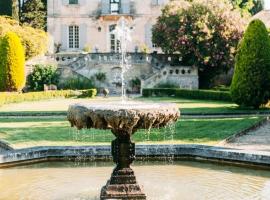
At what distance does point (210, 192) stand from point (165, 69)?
31160 millimetres

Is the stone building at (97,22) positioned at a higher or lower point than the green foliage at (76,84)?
higher

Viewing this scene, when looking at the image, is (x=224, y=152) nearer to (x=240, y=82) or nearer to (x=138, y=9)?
(x=240, y=82)

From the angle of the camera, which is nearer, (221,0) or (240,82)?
(240,82)

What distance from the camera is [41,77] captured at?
41.0m

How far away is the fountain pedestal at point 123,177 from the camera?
9.96 meters

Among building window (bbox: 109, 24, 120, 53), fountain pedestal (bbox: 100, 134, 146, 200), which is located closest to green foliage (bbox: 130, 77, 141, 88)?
building window (bbox: 109, 24, 120, 53)

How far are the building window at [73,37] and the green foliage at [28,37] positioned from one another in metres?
7.90

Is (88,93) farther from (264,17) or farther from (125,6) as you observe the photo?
(264,17)

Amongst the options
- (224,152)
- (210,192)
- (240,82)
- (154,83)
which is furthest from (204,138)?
(154,83)

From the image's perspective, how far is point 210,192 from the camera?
10805 millimetres

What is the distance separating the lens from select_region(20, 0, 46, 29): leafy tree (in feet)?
161

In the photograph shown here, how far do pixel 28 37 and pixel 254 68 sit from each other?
19.9 m

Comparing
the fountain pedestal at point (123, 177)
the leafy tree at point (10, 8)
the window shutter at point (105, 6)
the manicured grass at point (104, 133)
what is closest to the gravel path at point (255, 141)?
the manicured grass at point (104, 133)

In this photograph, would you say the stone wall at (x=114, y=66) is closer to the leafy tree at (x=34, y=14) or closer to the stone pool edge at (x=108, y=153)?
the leafy tree at (x=34, y=14)
